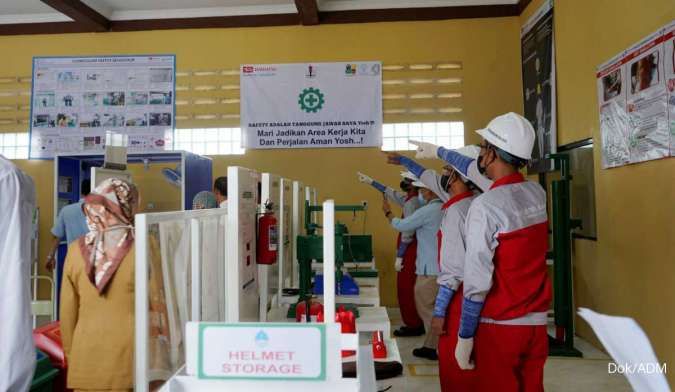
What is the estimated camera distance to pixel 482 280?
1768 millimetres

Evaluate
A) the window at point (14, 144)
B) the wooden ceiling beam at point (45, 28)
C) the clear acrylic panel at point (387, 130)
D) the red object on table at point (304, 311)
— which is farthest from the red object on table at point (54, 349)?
the wooden ceiling beam at point (45, 28)

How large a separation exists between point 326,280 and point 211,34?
5.01 m

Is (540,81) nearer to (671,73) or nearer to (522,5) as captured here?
(522,5)

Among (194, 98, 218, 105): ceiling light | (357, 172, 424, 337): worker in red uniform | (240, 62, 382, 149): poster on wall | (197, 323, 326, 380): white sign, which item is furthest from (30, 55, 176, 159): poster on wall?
(197, 323, 326, 380): white sign

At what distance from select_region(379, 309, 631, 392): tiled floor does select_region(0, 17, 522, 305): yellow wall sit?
2169 mm

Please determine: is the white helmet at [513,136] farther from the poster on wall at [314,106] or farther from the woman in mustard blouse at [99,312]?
the poster on wall at [314,106]

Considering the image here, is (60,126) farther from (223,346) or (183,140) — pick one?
(223,346)

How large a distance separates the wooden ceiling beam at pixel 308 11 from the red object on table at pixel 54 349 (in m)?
4.20

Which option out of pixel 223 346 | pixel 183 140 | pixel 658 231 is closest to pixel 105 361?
pixel 223 346

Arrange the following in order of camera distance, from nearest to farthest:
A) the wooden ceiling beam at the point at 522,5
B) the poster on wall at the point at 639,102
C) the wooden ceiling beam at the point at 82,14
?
the poster on wall at the point at 639,102 → the wooden ceiling beam at the point at 82,14 → the wooden ceiling beam at the point at 522,5

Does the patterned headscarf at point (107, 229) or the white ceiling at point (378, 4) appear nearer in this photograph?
the patterned headscarf at point (107, 229)

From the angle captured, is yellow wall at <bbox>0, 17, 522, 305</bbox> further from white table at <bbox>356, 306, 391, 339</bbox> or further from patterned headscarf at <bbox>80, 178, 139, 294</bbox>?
patterned headscarf at <bbox>80, 178, 139, 294</bbox>

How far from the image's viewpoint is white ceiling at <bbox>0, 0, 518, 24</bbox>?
5707 mm

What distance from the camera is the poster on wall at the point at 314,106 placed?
576 centimetres
